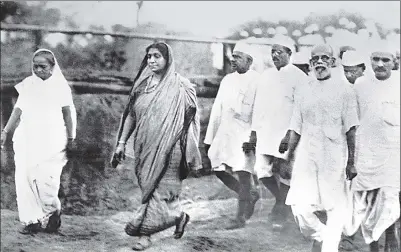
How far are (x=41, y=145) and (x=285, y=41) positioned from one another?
1.84m

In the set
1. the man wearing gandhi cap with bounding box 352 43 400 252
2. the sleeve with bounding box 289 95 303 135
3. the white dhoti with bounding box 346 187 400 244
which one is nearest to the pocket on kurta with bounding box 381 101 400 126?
the man wearing gandhi cap with bounding box 352 43 400 252

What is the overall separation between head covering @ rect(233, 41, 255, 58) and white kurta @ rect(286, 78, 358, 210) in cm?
52

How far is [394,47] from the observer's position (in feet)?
12.2

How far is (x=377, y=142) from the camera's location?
3.63 metres

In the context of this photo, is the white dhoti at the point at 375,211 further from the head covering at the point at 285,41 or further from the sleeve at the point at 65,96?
the sleeve at the point at 65,96

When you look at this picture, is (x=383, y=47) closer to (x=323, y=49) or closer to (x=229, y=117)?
(x=323, y=49)

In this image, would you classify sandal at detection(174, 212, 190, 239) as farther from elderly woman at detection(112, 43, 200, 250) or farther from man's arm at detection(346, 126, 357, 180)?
man's arm at detection(346, 126, 357, 180)

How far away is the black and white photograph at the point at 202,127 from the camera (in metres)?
3.64

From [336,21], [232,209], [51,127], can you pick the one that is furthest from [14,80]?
[336,21]

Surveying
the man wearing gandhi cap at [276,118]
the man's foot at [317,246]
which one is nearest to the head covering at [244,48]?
the man wearing gandhi cap at [276,118]

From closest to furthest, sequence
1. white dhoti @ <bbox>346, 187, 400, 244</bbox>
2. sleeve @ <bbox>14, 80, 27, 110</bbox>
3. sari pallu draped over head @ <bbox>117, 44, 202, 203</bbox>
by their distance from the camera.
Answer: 1. white dhoti @ <bbox>346, 187, 400, 244</bbox>
2. sari pallu draped over head @ <bbox>117, 44, 202, 203</bbox>
3. sleeve @ <bbox>14, 80, 27, 110</bbox>

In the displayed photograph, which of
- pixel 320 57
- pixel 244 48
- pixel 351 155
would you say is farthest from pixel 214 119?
pixel 351 155

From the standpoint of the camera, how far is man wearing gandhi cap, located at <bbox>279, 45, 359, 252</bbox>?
11.9 feet

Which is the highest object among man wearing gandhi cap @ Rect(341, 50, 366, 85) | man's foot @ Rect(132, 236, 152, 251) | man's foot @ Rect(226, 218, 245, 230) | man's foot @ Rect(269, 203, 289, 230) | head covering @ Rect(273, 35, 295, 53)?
head covering @ Rect(273, 35, 295, 53)
